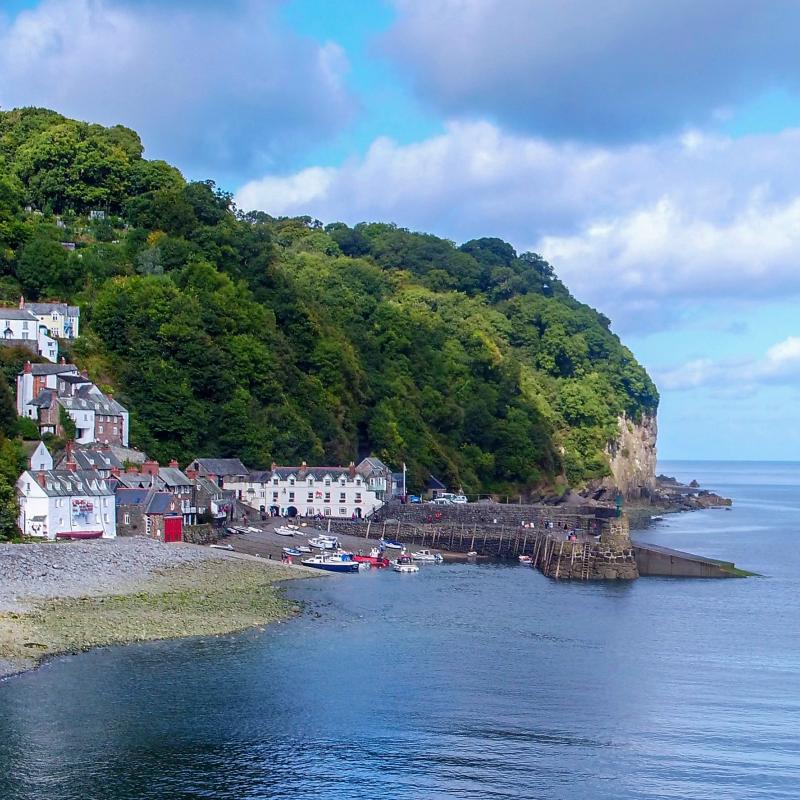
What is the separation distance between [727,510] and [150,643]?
137189mm

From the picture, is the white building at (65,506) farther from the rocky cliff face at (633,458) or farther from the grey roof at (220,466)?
the rocky cliff face at (633,458)

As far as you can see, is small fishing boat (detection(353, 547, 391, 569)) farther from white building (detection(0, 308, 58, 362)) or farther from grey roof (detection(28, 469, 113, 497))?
white building (detection(0, 308, 58, 362))

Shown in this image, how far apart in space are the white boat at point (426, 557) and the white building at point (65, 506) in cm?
2301

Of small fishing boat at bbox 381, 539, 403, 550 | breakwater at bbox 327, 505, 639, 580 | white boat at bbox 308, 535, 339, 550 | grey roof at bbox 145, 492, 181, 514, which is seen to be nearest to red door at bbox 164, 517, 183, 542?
grey roof at bbox 145, 492, 181, 514

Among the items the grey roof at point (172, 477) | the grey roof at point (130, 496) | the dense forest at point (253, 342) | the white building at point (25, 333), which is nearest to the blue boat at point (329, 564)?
the grey roof at point (172, 477)

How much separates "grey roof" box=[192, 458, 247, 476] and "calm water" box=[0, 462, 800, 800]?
27166 mm

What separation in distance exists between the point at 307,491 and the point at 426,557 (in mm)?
12669

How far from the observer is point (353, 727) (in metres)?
36.3

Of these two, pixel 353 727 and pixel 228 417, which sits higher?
pixel 228 417

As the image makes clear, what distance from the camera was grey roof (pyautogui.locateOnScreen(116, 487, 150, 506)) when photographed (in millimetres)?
68875

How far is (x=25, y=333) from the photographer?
273ft

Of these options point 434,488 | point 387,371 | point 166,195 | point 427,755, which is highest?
point 166,195

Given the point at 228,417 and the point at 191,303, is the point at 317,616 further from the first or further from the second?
the point at 191,303

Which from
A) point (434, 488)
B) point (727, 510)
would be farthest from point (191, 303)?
point (727, 510)
